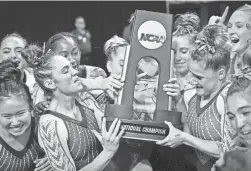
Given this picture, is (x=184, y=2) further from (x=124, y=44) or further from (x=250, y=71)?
(x=250, y=71)

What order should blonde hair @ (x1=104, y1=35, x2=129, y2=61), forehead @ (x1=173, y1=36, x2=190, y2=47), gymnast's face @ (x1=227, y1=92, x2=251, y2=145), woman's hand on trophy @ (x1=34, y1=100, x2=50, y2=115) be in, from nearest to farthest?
gymnast's face @ (x1=227, y1=92, x2=251, y2=145) < woman's hand on trophy @ (x1=34, y1=100, x2=50, y2=115) < forehead @ (x1=173, y1=36, x2=190, y2=47) < blonde hair @ (x1=104, y1=35, x2=129, y2=61)

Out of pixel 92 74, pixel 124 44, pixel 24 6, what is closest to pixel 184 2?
pixel 124 44

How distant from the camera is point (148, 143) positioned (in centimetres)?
161

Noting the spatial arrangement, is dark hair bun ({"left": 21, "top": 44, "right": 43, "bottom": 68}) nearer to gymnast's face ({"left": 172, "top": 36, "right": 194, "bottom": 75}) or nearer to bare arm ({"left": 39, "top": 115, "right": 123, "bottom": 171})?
bare arm ({"left": 39, "top": 115, "right": 123, "bottom": 171})

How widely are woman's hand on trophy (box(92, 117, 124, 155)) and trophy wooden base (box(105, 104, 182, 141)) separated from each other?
1 centimetres

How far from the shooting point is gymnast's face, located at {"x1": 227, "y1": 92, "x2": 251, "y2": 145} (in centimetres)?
120

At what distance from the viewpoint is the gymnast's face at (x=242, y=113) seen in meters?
1.20

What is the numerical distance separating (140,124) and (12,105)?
416 mm

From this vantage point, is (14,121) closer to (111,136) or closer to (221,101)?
(111,136)

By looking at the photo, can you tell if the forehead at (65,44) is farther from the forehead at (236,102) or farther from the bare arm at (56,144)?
the forehead at (236,102)

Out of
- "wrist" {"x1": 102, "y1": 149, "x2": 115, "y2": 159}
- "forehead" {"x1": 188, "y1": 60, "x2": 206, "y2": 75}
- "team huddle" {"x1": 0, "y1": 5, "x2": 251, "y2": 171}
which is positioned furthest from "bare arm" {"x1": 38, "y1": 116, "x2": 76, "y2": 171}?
"forehead" {"x1": 188, "y1": 60, "x2": 206, "y2": 75}

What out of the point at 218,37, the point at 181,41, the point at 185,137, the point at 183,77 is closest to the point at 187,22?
the point at 181,41

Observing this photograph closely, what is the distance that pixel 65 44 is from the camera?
1.85 meters

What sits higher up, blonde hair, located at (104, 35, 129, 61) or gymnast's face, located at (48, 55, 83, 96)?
blonde hair, located at (104, 35, 129, 61)
